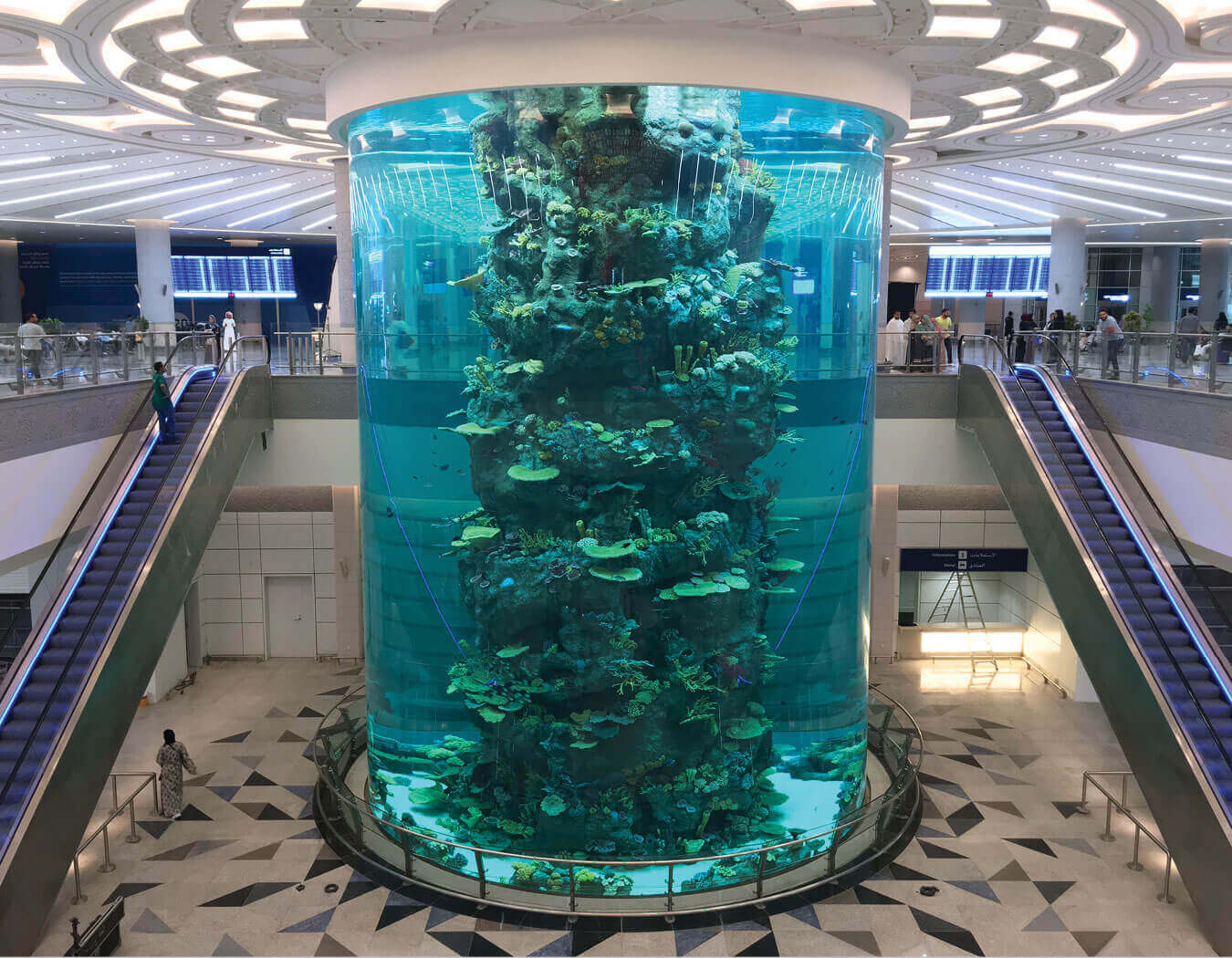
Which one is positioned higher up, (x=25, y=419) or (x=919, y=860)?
(x=25, y=419)

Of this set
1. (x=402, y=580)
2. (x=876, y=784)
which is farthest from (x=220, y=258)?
(x=876, y=784)

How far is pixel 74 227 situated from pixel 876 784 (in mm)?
26641

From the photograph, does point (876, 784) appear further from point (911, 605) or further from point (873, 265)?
point (911, 605)

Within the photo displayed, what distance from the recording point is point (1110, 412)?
1551 cm

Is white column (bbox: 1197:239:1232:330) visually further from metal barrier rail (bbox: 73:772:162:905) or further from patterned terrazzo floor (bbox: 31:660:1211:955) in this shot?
metal barrier rail (bbox: 73:772:162:905)

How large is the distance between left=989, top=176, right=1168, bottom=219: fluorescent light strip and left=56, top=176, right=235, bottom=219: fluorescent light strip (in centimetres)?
1522

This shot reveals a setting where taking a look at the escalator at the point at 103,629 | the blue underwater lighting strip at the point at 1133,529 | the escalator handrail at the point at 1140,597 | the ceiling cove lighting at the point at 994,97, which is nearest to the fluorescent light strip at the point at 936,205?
the blue underwater lighting strip at the point at 1133,529

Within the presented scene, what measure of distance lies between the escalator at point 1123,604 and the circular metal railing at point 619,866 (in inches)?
106

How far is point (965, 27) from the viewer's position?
10.8m

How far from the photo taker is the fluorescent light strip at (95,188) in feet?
68.8

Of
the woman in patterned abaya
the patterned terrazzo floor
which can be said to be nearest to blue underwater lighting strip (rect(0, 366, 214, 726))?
the woman in patterned abaya

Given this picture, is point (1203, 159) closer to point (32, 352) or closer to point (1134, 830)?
point (1134, 830)

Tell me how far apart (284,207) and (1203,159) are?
2018 cm

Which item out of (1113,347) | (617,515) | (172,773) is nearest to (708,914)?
(617,515)
